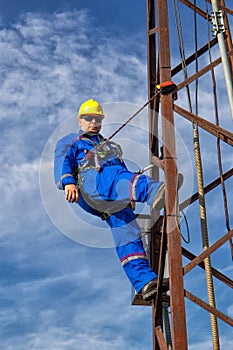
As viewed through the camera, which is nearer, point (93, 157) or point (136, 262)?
point (136, 262)

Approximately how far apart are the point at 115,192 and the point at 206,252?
1135mm

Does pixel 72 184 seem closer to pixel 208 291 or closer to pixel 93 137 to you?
pixel 93 137

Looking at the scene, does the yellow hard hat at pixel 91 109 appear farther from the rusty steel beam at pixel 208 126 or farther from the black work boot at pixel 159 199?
the black work boot at pixel 159 199

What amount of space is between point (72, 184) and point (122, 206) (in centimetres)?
61

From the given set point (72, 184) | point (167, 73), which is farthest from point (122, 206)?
point (167, 73)

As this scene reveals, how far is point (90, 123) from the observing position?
7.14m

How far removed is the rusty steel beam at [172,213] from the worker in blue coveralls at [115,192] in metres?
0.13

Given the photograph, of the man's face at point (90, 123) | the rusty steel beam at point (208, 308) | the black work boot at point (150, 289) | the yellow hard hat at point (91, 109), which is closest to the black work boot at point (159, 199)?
the black work boot at point (150, 289)

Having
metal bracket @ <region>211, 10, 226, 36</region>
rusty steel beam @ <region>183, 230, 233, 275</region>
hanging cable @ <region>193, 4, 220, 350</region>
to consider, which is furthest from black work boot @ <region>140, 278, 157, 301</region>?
metal bracket @ <region>211, 10, 226, 36</region>

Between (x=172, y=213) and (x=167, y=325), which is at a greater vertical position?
(x=172, y=213)

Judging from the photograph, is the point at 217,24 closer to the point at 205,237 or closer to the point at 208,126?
the point at 208,126

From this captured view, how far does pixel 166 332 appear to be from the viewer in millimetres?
6211

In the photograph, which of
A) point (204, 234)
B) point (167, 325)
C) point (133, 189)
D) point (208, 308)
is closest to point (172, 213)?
point (133, 189)

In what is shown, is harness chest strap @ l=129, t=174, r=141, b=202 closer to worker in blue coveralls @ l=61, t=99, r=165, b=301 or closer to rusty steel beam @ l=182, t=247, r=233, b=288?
worker in blue coveralls @ l=61, t=99, r=165, b=301
